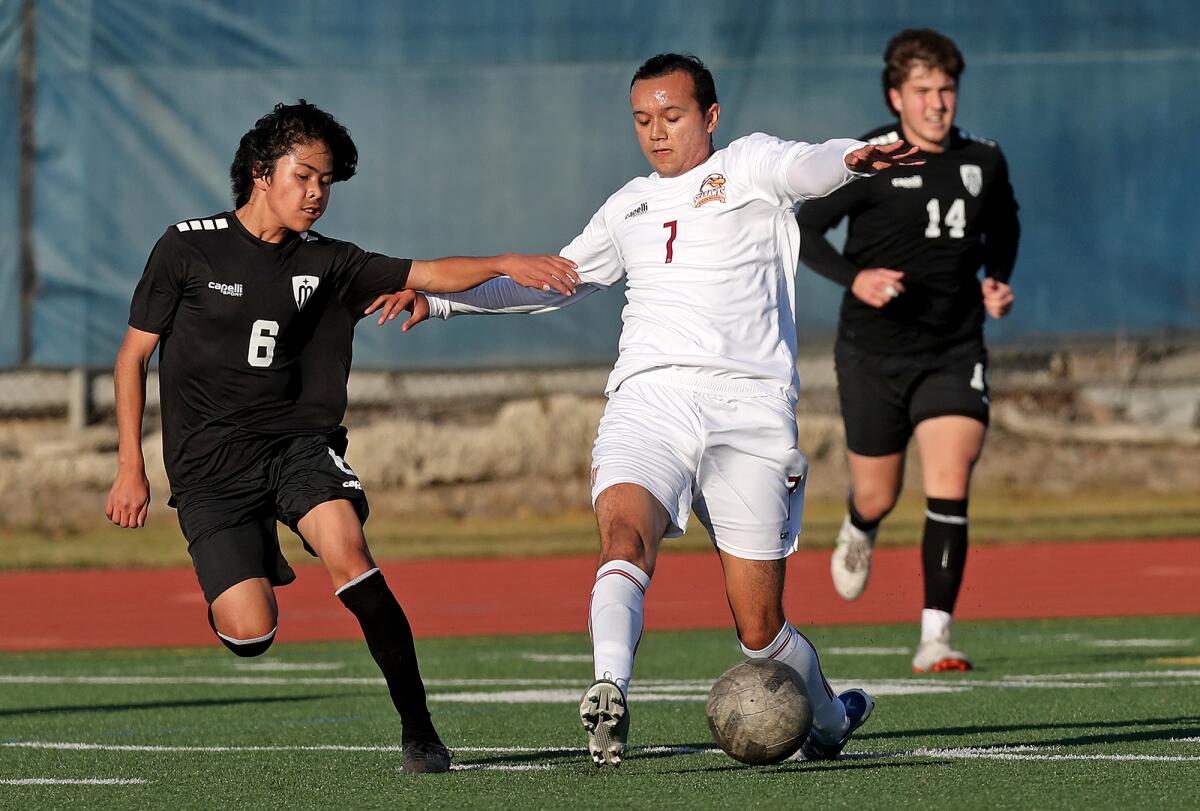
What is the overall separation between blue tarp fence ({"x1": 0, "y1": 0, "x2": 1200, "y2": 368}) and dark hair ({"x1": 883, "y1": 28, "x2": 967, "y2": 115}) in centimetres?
738

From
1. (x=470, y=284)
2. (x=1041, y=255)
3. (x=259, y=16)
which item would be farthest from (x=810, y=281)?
(x=470, y=284)

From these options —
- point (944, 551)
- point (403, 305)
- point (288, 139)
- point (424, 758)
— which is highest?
point (288, 139)

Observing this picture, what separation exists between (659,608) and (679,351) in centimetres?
768

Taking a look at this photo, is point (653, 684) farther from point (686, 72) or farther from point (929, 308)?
point (686, 72)

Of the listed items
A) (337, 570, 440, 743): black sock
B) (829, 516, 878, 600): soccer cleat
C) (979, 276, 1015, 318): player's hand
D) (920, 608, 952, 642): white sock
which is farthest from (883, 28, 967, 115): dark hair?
(337, 570, 440, 743): black sock

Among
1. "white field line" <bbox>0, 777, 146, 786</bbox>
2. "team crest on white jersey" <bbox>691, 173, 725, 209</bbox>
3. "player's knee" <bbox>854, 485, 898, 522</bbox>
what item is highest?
"team crest on white jersey" <bbox>691, 173, 725, 209</bbox>

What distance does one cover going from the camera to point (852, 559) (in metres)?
9.28

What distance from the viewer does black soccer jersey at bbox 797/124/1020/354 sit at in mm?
8570

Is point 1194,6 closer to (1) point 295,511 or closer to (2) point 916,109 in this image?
(2) point 916,109

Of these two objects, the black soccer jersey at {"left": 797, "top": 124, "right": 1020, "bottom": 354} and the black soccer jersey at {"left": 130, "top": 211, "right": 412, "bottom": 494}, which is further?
the black soccer jersey at {"left": 797, "top": 124, "right": 1020, "bottom": 354}

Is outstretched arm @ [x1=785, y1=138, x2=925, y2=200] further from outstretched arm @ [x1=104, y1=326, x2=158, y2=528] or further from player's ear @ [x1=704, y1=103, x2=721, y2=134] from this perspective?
outstretched arm @ [x1=104, y1=326, x2=158, y2=528]

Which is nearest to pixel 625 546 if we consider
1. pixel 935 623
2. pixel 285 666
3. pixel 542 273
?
pixel 542 273

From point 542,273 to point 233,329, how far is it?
0.91 meters

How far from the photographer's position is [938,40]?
834 centimetres
